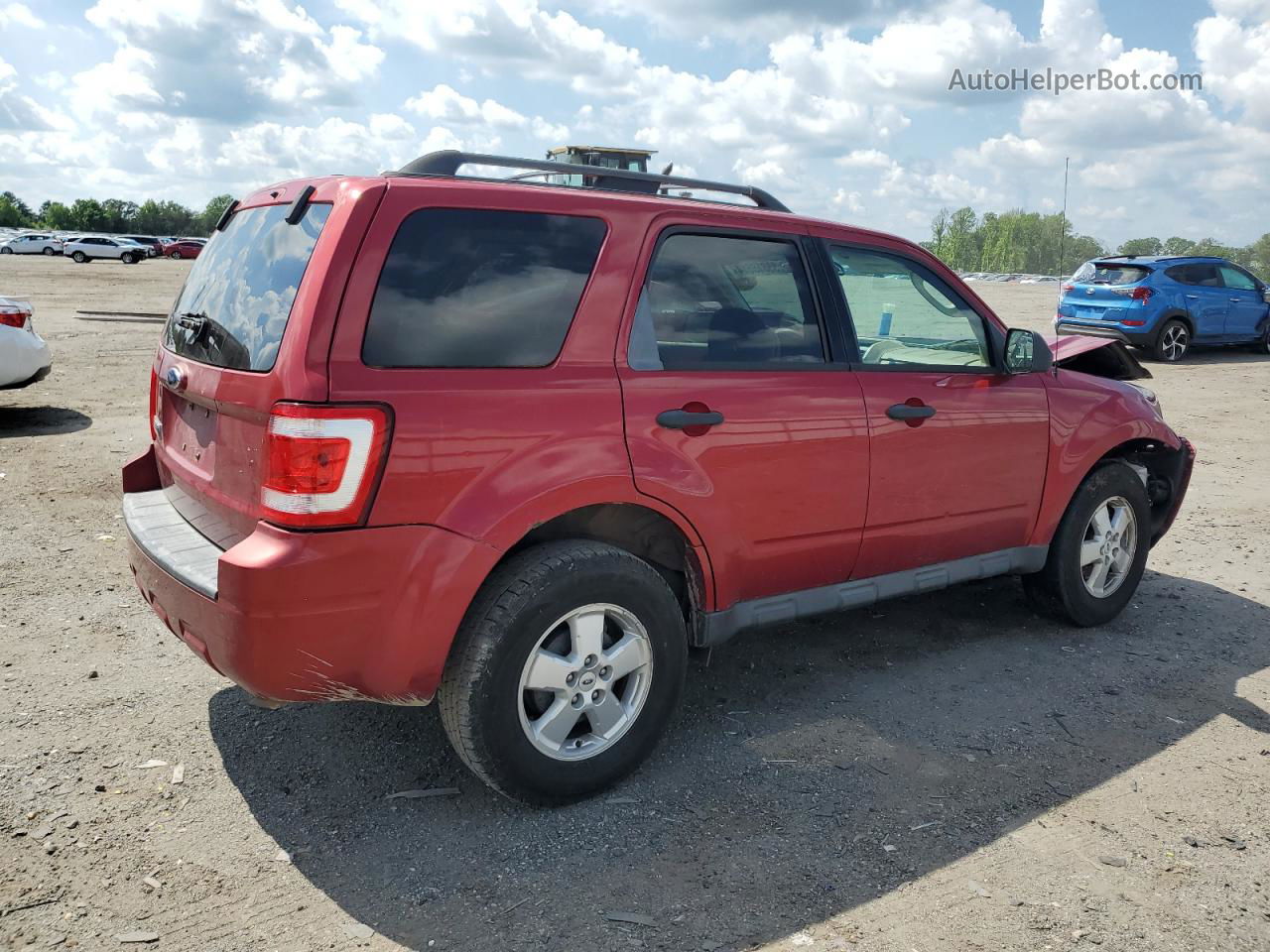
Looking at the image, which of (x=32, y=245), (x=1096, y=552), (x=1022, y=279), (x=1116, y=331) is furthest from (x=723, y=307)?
(x=1022, y=279)

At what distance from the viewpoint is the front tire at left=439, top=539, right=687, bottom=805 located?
3.16 metres

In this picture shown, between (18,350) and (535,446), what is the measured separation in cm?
842

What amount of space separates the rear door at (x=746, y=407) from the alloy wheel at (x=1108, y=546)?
1622mm

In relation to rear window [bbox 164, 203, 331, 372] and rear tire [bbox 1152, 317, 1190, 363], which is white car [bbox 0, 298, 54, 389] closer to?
rear window [bbox 164, 203, 331, 372]

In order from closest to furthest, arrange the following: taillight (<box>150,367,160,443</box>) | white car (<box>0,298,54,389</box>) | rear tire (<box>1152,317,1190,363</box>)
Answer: taillight (<box>150,367,160,443</box>) < white car (<box>0,298,54,389</box>) < rear tire (<box>1152,317,1190,363</box>)

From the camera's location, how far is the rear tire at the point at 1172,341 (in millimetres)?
16844

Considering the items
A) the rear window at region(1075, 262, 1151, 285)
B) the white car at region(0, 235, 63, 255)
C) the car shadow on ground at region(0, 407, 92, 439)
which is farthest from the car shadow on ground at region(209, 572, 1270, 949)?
the white car at region(0, 235, 63, 255)

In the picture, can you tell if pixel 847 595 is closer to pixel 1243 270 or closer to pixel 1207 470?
pixel 1207 470

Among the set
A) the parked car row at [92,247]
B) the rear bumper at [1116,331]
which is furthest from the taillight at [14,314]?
the parked car row at [92,247]

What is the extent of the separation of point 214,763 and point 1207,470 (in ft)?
27.3

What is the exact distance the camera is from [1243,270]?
1780cm

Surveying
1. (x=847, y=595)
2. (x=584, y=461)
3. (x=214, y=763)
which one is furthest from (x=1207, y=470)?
(x=214, y=763)

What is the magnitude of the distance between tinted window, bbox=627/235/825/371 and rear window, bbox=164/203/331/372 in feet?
3.46

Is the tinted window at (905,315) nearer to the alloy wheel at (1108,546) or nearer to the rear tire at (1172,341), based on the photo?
the alloy wheel at (1108,546)
